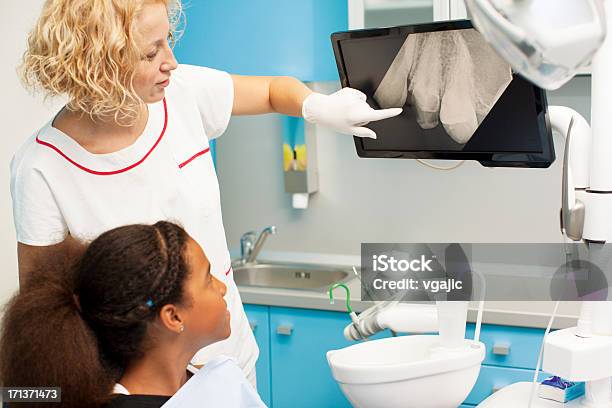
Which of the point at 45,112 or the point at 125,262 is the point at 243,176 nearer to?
the point at 45,112

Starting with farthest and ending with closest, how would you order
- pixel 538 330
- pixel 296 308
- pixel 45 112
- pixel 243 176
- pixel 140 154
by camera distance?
pixel 243 176, pixel 45 112, pixel 296 308, pixel 538 330, pixel 140 154

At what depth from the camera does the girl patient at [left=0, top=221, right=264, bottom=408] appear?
1.17m

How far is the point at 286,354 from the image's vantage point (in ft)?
8.91

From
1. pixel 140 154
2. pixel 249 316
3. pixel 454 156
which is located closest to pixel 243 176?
pixel 249 316

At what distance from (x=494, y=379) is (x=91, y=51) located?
1560mm

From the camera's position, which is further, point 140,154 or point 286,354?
point 286,354

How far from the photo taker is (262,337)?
2.74m

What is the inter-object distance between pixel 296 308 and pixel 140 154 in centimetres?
117

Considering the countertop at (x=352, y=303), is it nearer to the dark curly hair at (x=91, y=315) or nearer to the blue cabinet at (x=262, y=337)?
the blue cabinet at (x=262, y=337)

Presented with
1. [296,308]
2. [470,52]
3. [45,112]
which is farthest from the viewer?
[45,112]

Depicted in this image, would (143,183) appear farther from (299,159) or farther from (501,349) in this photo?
(299,159)

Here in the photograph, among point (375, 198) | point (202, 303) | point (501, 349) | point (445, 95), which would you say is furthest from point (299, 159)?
point (202, 303)

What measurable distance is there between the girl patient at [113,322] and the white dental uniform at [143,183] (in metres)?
0.35

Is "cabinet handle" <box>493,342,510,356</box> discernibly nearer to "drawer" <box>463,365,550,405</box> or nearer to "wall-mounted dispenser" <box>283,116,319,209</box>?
"drawer" <box>463,365,550,405</box>
